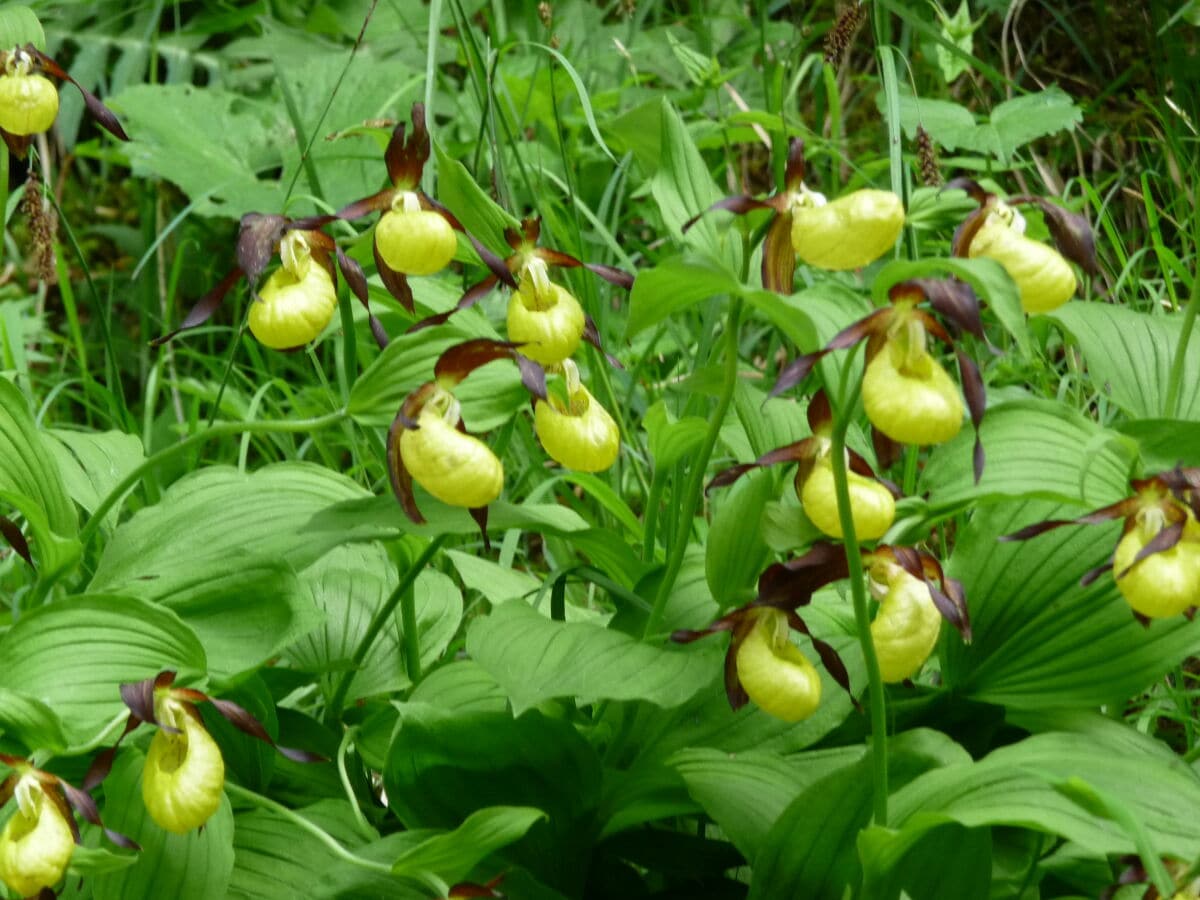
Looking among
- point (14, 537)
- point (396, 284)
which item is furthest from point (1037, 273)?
point (14, 537)

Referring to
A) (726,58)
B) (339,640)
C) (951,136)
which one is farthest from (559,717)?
(726,58)

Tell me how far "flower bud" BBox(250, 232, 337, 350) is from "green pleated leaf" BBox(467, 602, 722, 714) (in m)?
0.23

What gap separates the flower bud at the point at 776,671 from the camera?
0.75 metres

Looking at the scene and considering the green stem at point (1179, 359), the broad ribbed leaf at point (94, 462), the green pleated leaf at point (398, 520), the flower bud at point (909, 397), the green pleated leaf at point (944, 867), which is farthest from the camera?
the broad ribbed leaf at point (94, 462)

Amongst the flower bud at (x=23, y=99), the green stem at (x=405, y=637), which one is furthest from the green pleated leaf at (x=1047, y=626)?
the flower bud at (x=23, y=99)

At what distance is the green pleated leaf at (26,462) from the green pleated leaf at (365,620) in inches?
7.8

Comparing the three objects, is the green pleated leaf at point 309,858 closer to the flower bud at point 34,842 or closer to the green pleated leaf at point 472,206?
the flower bud at point 34,842

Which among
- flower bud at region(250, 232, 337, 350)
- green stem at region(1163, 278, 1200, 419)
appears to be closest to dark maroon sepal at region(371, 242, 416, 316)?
flower bud at region(250, 232, 337, 350)

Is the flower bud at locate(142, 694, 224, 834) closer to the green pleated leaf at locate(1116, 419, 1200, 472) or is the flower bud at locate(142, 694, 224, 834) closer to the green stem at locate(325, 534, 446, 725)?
the green stem at locate(325, 534, 446, 725)

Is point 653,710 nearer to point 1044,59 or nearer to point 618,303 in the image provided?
point 618,303

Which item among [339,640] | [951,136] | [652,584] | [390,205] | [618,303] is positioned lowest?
[618,303]

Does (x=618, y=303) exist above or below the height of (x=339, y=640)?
below

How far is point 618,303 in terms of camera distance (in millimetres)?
2275

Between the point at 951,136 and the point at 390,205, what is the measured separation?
835mm
